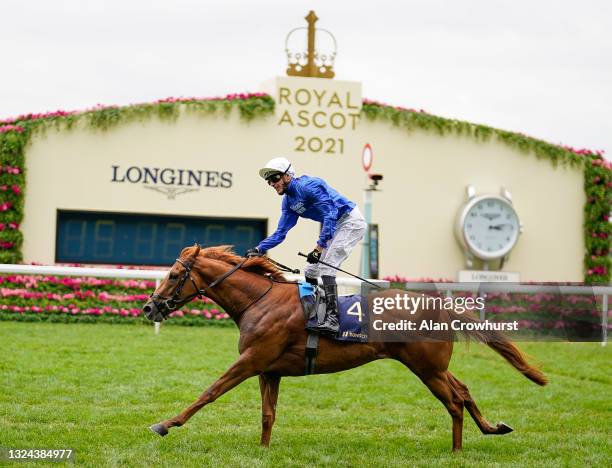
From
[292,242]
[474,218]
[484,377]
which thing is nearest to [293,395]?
[484,377]

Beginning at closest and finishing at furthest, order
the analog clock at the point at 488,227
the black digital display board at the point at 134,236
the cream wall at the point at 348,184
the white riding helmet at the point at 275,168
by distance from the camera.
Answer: the white riding helmet at the point at 275,168 < the cream wall at the point at 348,184 < the black digital display board at the point at 134,236 < the analog clock at the point at 488,227

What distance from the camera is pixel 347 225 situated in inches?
310

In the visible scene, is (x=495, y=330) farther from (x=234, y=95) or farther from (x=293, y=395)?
(x=234, y=95)

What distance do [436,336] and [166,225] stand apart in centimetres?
1003

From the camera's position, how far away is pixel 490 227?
1816 cm

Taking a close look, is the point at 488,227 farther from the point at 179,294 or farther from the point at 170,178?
the point at 179,294

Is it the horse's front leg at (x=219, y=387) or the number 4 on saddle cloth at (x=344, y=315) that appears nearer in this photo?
the horse's front leg at (x=219, y=387)

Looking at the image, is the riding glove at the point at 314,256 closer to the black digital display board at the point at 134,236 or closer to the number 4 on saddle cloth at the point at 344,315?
the number 4 on saddle cloth at the point at 344,315

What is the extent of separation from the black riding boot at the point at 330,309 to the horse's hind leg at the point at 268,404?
1.88ft

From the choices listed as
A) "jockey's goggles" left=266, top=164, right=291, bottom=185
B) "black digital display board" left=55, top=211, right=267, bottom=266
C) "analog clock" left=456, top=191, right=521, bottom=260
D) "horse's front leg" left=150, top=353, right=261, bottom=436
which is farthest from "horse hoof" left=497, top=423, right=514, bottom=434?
"analog clock" left=456, top=191, right=521, bottom=260

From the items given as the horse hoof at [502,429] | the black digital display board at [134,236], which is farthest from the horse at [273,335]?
the black digital display board at [134,236]

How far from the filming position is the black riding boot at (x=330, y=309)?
24.6 feet

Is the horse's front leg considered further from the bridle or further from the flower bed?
the flower bed

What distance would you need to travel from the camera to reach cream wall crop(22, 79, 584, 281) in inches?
651
